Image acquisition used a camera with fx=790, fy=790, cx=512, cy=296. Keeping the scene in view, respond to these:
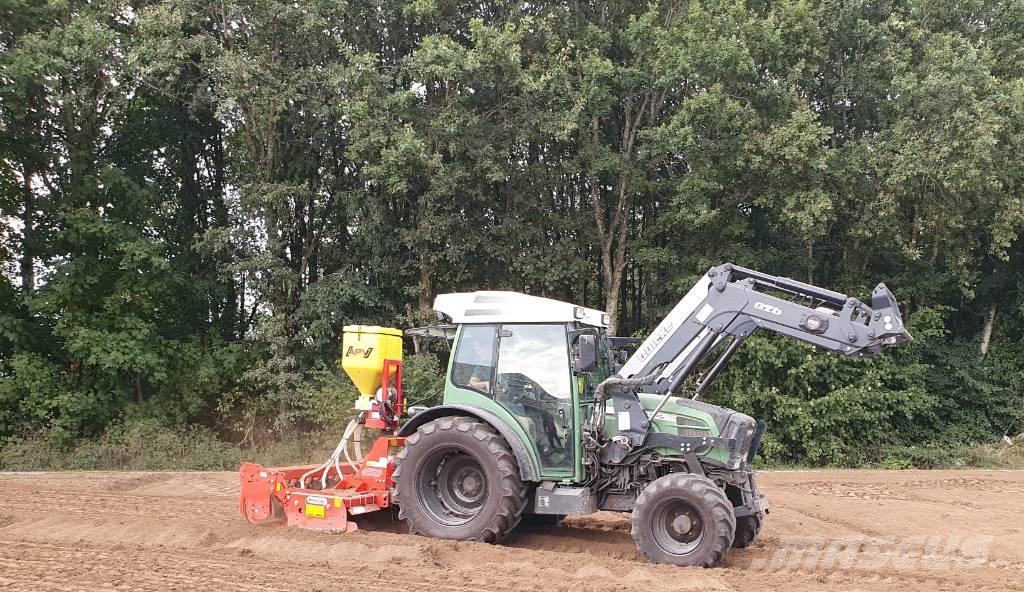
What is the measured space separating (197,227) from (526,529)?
53.0 feet

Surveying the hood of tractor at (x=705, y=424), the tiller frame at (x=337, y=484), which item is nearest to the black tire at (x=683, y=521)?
the hood of tractor at (x=705, y=424)

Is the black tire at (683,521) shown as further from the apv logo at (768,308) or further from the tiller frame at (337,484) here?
the tiller frame at (337,484)

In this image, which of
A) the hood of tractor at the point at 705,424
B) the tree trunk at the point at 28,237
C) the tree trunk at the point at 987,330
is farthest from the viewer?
the tree trunk at the point at 987,330

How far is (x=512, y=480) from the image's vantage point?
677cm

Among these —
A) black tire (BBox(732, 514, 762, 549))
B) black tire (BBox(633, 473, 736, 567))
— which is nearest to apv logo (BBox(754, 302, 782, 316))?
black tire (BBox(633, 473, 736, 567))

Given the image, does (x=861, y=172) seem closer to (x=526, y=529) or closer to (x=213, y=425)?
(x=526, y=529)

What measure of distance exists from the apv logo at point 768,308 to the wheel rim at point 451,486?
281cm

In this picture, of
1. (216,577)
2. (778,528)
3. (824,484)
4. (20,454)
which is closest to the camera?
(216,577)

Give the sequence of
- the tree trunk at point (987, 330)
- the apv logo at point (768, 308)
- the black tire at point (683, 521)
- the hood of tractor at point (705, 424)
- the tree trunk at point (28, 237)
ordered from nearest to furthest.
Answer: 1. the black tire at point (683, 521)
2. the apv logo at point (768, 308)
3. the hood of tractor at point (705, 424)
4. the tree trunk at point (28, 237)
5. the tree trunk at point (987, 330)

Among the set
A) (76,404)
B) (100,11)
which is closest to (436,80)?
(100,11)

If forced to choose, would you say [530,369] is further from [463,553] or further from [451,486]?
[463,553]

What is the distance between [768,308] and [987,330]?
15.5m

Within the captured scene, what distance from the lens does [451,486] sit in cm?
729

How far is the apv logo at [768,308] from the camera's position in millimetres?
6625
